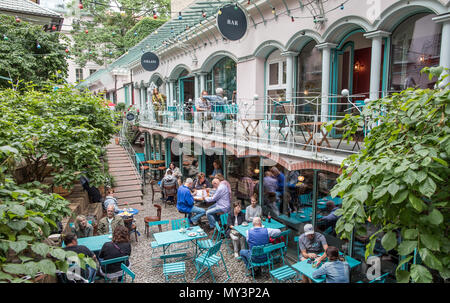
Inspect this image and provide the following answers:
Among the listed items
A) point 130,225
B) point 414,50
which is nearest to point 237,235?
point 130,225

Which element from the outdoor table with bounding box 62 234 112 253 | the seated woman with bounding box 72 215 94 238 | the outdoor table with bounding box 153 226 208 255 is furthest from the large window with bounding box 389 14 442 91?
the seated woman with bounding box 72 215 94 238

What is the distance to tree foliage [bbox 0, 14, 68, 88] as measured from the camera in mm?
14305

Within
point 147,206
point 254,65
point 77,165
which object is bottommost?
point 147,206

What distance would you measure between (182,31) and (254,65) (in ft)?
20.0

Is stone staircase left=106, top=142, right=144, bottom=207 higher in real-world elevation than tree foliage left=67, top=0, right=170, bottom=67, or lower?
lower

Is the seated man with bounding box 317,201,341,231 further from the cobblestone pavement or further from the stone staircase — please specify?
the stone staircase

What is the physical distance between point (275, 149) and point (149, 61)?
13645mm

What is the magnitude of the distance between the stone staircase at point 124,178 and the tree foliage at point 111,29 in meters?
17.5

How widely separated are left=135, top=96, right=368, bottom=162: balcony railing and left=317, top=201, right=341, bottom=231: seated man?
4.74ft

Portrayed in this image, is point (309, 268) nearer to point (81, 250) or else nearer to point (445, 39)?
point (81, 250)

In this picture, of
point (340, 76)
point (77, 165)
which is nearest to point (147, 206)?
point (77, 165)

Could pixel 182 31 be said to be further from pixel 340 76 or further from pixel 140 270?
pixel 140 270

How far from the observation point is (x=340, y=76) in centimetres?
909
